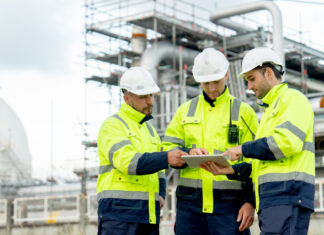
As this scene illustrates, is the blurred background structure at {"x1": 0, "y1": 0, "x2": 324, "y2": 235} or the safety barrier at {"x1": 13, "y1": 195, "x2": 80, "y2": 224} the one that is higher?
the blurred background structure at {"x1": 0, "y1": 0, "x2": 324, "y2": 235}

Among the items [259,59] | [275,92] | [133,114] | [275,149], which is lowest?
[275,149]

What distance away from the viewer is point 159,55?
20281 millimetres

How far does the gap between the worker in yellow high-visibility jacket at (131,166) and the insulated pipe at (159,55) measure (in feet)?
49.4

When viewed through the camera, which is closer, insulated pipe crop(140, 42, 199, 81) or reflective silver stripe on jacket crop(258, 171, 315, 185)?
reflective silver stripe on jacket crop(258, 171, 315, 185)

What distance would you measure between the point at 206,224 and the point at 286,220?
76 centimetres

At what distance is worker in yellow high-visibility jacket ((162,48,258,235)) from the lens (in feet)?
13.9

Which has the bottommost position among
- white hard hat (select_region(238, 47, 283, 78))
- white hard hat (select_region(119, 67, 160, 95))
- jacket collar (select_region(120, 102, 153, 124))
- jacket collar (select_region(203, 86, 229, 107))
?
jacket collar (select_region(120, 102, 153, 124))

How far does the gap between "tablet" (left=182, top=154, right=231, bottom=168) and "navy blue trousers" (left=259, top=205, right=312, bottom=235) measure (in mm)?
445

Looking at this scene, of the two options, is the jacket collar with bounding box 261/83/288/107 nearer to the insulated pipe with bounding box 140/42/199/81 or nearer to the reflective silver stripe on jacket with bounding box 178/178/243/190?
the reflective silver stripe on jacket with bounding box 178/178/243/190

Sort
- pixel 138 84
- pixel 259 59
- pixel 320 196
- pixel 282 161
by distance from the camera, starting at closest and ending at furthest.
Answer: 1. pixel 282 161
2. pixel 259 59
3. pixel 138 84
4. pixel 320 196

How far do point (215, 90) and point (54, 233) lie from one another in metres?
10.6

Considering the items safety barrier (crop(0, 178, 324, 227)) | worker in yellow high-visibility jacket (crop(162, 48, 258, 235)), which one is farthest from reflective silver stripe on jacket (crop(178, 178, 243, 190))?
safety barrier (crop(0, 178, 324, 227))

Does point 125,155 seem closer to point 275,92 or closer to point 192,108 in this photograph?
point 192,108

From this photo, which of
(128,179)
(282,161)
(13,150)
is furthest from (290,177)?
(13,150)
